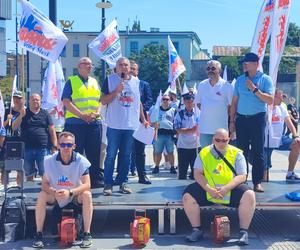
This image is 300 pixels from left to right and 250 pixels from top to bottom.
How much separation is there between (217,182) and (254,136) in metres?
1.02

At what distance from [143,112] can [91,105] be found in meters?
0.87

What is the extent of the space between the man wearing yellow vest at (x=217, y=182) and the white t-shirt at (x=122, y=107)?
1.22 metres

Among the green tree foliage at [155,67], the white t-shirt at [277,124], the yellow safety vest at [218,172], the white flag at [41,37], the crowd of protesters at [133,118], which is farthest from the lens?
the green tree foliage at [155,67]

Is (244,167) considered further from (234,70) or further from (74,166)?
(234,70)

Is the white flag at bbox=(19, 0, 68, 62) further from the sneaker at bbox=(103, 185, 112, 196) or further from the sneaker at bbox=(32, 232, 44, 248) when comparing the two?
the sneaker at bbox=(32, 232, 44, 248)

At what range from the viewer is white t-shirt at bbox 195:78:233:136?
299 inches

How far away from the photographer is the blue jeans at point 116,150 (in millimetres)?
7254

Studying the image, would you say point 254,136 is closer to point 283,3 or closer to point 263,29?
point 263,29

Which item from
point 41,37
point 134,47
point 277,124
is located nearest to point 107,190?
point 41,37

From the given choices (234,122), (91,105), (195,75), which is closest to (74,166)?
(91,105)

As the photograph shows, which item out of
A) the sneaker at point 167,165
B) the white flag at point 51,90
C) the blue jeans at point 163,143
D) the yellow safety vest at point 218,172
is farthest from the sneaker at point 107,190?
the sneaker at point 167,165

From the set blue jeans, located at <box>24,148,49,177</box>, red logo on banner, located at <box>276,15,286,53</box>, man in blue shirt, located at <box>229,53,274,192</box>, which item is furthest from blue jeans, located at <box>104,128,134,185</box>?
red logo on banner, located at <box>276,15,286,53</box>

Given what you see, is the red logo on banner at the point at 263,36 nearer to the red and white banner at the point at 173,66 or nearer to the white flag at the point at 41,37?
the white flag at the point at 41,37

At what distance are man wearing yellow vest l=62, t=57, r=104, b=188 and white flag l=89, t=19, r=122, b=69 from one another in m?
2.51
